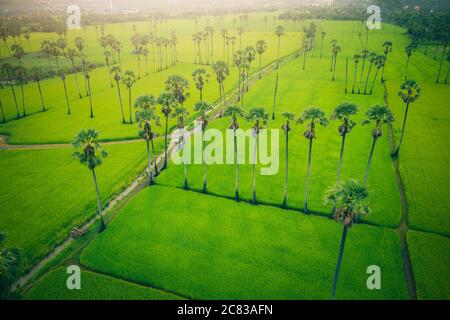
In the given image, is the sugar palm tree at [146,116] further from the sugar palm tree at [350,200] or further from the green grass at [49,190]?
the sugar palm tree at [350,200]

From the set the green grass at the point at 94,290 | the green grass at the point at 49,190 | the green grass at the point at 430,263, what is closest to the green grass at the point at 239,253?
the green grass at the point at 94,290

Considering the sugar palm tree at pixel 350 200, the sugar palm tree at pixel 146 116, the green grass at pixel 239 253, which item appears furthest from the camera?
the sugar palm tree at pixel 146 116

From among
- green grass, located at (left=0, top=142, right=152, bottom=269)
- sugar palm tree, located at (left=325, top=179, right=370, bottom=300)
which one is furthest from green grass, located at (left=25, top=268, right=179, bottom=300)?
sugar palm tree, located at (left=325, top=179, right=370, bottom=300)

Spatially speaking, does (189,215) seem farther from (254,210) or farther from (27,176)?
(27,176)

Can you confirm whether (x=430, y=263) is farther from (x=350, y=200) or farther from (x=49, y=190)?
(x=49, y=190)
